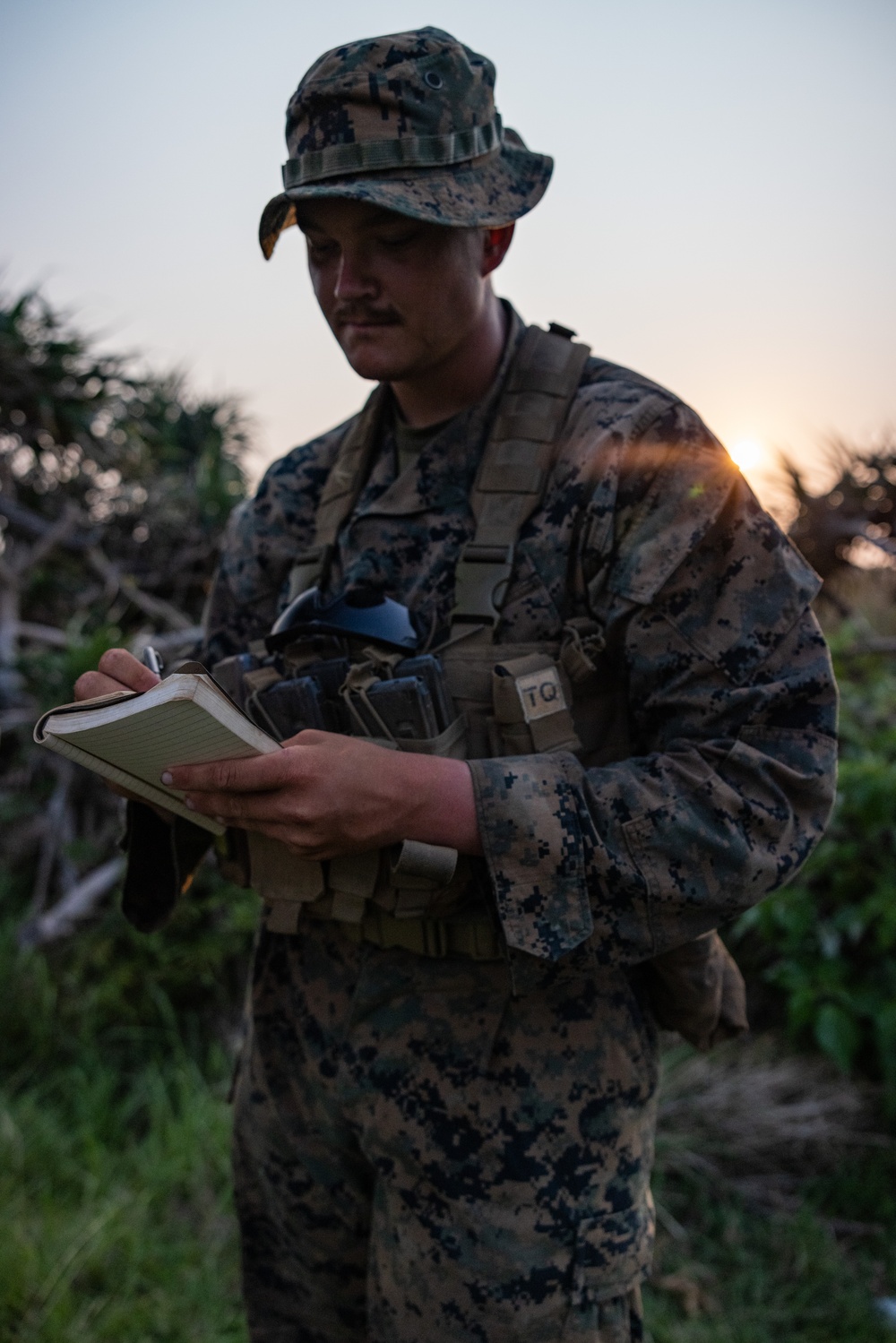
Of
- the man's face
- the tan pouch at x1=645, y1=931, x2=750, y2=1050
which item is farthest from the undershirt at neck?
the tan pouch at x1=645, y1=931, x2=750, y2=1050

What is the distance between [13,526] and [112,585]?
83cm

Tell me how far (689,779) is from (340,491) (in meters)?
0.85

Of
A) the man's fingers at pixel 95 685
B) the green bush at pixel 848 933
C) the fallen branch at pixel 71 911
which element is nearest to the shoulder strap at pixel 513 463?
the man's fingers at pixel 95 685

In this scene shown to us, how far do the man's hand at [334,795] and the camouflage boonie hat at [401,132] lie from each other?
783 mm

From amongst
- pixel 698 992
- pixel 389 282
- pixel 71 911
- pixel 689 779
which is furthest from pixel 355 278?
pixel 71 911

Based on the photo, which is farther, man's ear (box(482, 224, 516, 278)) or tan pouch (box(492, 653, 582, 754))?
man's ear (box(482, 224, 516, 278))

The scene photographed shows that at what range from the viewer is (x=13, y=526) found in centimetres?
603

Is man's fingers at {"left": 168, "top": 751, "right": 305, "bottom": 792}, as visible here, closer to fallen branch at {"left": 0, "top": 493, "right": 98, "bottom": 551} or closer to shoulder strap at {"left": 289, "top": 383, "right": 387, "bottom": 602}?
shoulder strap at {"left": 289, "top": 383, "right": 387, "bottom": 602}

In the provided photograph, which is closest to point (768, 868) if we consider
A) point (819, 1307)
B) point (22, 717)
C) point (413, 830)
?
point (413, 830)

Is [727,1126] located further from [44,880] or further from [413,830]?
[44,880]

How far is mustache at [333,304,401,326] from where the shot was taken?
1.53 meters

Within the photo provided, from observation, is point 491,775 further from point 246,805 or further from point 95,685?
point 95,685

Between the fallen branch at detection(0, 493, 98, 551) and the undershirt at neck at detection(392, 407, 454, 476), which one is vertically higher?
the undershirt at neck at detection(392, 407, 454, 476)

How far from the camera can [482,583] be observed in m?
1.51
